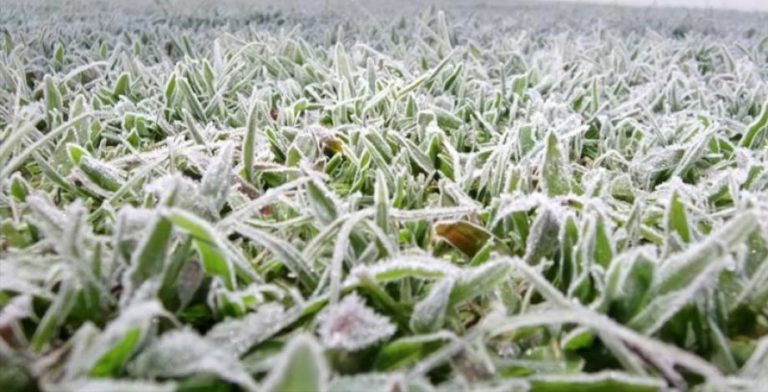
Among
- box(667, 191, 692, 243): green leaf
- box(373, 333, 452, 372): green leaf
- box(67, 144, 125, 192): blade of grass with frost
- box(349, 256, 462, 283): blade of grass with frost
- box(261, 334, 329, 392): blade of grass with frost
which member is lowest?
box(67, 144, 125, 192): blade of grass with frost

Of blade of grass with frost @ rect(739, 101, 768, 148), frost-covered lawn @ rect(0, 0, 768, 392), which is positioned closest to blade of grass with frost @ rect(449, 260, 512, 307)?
frost-covered lawn @ rect(0, 0, 768, 392)

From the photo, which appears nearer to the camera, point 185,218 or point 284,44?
point 185,218

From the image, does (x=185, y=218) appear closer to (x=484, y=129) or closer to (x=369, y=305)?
(x=369, y=305)

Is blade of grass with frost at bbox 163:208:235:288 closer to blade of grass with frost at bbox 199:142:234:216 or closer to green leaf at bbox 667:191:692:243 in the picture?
Answer: blade of grass with frost at bbox 199:142:234:216

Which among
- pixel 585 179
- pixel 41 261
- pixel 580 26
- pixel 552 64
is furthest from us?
pixel 580 26

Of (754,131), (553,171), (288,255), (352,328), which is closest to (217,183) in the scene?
(288,255)

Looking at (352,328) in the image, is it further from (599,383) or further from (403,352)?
(599,383)

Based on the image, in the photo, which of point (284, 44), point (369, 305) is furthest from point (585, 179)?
point (284, 44)
